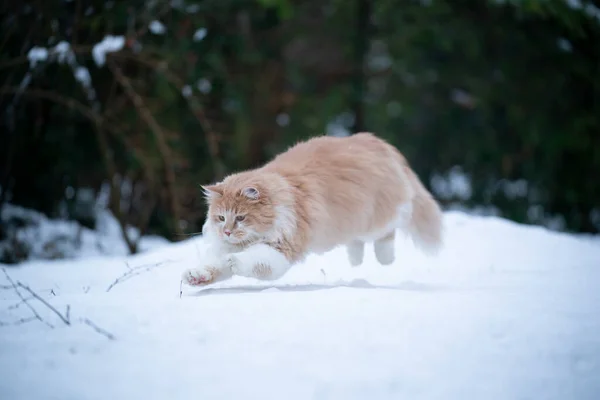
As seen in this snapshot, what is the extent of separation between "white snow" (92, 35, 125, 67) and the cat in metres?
2.89

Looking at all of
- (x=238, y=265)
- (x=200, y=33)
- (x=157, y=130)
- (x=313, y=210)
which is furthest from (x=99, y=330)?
(x=200, y=33)

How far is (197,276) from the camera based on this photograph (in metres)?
3.89

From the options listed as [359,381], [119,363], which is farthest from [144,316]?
[359,381]

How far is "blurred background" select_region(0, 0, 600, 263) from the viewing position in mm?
7215

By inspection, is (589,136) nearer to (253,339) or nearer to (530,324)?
(530,324)

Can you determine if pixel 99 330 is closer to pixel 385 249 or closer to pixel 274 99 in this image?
pixel 385 249

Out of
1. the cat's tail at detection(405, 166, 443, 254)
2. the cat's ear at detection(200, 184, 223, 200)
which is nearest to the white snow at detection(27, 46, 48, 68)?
the cat's ear at detection(200, 184, 223, 200)

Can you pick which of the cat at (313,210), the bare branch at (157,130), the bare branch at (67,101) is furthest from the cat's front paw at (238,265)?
the bare branch at (67,101)

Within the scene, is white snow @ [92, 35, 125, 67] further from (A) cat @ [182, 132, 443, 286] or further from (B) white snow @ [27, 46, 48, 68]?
(A) cat @ [182, 132, 443, 286]

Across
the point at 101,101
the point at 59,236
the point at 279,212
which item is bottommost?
the point at 59,236

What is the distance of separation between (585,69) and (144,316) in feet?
26.9

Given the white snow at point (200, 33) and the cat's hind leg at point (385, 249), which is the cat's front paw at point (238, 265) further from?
the white snow at point (200, 33)

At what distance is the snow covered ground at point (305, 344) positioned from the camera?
2717 mm

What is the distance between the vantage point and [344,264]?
5363 millimetres
